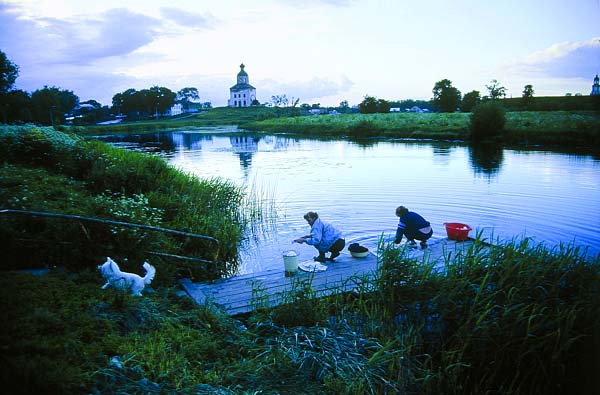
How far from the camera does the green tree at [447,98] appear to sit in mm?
88000

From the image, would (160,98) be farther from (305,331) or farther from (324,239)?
(305,331)

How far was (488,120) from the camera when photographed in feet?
136

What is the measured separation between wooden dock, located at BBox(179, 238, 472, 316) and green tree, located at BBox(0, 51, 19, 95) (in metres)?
18.8

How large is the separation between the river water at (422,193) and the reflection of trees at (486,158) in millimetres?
75

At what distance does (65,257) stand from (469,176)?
21610 mm

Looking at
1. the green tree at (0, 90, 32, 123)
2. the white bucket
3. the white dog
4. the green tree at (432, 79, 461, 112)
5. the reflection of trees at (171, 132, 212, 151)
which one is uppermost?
the green tree at (432, 79, 461, 112)

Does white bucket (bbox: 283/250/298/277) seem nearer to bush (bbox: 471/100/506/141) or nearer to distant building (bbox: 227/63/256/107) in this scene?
bush (bbox: 471/100/506/141)

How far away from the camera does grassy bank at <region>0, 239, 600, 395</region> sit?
173 inches

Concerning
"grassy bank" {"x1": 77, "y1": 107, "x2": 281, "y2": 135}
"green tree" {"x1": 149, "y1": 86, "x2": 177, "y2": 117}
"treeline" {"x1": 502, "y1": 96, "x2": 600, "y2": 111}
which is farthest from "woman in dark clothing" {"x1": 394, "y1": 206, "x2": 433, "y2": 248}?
"green tree" {"x1": 149, "y1": 86, "x2": 177, "y2": 117}

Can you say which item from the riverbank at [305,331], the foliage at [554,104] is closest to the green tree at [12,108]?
the riverbank at [305,331]

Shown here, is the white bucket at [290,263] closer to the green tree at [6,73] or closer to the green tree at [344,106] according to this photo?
the green tree at [6,73]

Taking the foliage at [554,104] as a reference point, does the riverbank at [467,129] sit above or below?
below

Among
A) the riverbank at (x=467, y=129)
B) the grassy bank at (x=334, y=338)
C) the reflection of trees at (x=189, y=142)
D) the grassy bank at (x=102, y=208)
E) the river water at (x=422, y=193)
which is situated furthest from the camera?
the reflection of trees at (x=189, y=142)

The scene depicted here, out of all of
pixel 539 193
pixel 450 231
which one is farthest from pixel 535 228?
pixel 539 193
